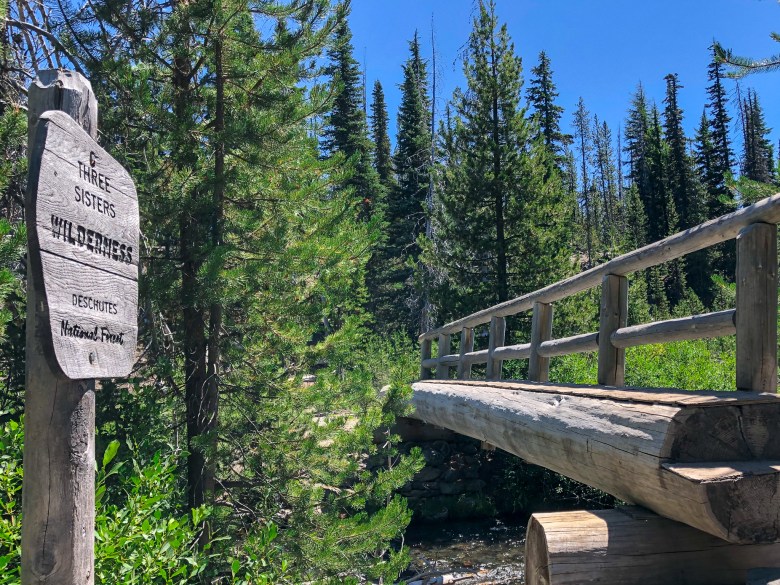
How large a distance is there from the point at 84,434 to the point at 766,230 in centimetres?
304

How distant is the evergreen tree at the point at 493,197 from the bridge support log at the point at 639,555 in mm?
10996

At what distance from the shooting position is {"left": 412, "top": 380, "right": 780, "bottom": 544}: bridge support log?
2.31 m

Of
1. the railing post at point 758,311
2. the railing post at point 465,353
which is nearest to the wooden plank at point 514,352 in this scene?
the railing post at point 465,353

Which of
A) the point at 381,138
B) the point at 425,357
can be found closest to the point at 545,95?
the point at 381,138

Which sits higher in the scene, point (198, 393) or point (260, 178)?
point (260, 178)

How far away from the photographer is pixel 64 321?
1.64m

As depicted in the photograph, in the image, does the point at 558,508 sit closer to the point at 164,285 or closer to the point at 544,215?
Result: the point at 544,215

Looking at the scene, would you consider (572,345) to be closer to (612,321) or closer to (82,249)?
(612,321)

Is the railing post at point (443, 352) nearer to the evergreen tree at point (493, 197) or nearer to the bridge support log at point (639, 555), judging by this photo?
the evergreen tree at point (493, 197)

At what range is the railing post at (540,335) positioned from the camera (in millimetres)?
6145

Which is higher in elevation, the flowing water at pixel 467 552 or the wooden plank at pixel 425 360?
the wooden plank at pixel 425 360

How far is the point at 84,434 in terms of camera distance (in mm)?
1830

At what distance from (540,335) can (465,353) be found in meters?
3.09

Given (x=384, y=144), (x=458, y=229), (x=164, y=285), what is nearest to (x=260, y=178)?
(x=164, y=285)
